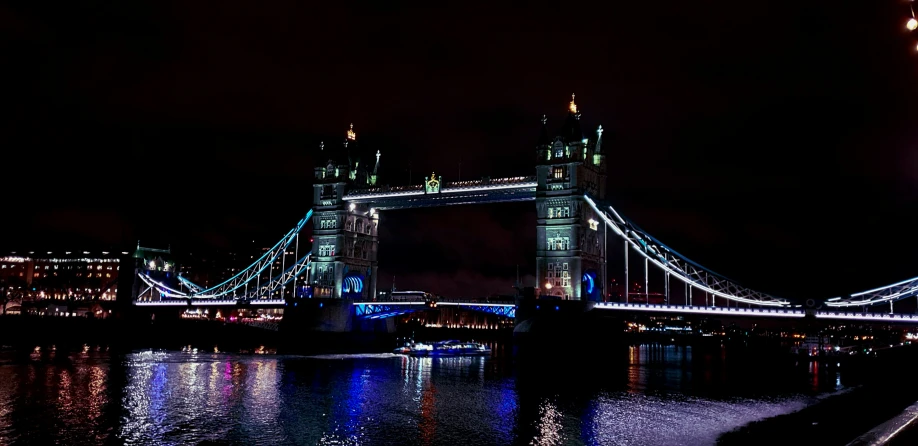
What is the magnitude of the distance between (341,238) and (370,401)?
40890 millimetres

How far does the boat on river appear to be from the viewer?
73312mm

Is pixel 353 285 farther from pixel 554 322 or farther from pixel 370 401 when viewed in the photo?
pixel 370 401

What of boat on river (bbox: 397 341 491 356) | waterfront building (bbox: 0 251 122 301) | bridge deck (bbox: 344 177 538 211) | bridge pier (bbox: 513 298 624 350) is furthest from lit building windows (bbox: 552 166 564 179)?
waterfront building (bbox: 0 251 122 301)

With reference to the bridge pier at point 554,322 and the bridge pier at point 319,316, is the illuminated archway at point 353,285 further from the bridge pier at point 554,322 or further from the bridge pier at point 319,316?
the bridge pier at point 554,322

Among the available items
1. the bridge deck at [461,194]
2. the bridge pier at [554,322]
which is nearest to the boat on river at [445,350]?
the bridge deck at [461,194]

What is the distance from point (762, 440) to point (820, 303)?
2825 centimetres

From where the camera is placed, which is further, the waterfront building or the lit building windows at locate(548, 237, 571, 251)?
the waterfront building

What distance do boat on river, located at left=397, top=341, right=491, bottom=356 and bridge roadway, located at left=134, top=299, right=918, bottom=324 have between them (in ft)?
13.2

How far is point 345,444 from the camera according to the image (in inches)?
1033

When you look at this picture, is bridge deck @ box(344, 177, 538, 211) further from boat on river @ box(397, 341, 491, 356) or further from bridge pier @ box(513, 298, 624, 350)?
boat on river @ box(397, 341, 491, 356)

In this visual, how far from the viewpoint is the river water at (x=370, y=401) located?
28.0 m

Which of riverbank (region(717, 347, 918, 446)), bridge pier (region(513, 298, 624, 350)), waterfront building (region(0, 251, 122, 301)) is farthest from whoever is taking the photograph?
waterfront building (region(0, 251, 122, 301))

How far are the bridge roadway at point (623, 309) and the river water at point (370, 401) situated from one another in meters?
4.63

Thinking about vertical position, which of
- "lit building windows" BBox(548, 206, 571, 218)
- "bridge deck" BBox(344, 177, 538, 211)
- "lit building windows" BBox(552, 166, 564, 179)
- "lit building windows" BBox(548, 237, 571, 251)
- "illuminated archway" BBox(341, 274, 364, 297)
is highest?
"lit building windows" BBox(552, 166, 564, 179)
